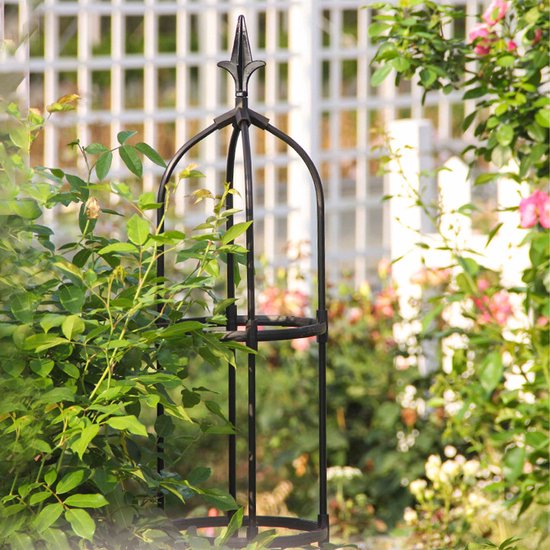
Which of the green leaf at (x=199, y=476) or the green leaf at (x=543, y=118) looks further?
the green leaf at (x=543, y=118)

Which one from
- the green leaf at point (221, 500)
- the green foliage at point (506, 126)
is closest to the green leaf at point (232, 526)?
the green leaf at point (221, 500)

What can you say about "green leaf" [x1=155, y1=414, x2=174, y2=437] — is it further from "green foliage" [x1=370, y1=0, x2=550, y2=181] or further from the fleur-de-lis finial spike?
"green foliage" [x1=370, y1=0, x2=550, y2=181]

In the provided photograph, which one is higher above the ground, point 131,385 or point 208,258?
point 208,258

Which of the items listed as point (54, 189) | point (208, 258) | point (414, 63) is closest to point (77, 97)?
point (54, 189)

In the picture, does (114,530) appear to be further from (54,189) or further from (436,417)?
(436,417)

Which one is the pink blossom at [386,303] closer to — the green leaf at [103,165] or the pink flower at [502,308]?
the pink flower at [502,308]

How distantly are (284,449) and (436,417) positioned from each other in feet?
1.80

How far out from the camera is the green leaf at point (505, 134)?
6.95 feet

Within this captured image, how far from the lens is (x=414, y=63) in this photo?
6.89 feet

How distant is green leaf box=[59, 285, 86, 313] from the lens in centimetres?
113

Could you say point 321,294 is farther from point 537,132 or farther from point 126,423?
point 537,132

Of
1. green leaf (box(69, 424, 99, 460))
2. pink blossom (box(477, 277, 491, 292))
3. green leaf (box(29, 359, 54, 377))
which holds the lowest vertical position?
pink blossom (box(477, 277, 491, 292))

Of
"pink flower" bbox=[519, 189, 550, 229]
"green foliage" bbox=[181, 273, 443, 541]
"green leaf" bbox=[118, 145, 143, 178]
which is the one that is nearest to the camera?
"green leaf" bbox=[118, 145, 143, 178]

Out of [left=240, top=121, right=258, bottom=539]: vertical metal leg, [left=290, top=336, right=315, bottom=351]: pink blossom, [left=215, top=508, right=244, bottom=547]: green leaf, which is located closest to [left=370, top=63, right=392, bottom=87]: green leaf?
[left=240, top=121, right=258, bottom=539]: vertical metal leg
